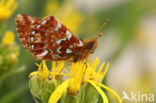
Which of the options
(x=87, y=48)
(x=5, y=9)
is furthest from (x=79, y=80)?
(x=5, y=9)

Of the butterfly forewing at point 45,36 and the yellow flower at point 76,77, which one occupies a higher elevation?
the butterfly forewing at point 45,36

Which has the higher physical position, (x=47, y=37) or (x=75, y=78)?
(x=47, y=37)

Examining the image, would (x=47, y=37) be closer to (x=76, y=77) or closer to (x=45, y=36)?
(x=45, y=36)

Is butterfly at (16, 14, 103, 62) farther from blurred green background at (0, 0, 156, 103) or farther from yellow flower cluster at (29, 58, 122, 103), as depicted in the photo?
blurred green background at (0, 0, 156, 103)

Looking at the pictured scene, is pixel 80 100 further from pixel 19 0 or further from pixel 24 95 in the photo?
pixel 19 0

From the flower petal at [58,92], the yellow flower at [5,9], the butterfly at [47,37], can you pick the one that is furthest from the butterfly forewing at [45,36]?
the yellow flower at [5,9]

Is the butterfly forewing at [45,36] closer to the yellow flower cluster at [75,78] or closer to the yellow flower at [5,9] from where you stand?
the yellow flower cluster at [75,78]
